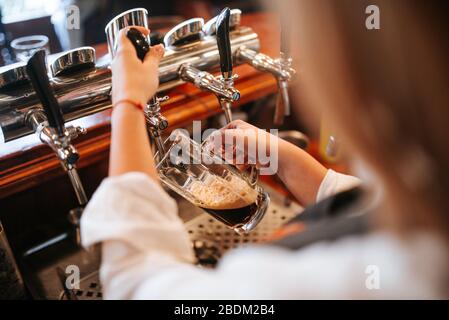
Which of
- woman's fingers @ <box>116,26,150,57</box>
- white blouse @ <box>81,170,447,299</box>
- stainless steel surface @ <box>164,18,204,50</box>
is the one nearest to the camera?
white blouse @ <box>81,170,447,299</box>

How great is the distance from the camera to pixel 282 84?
1.11m

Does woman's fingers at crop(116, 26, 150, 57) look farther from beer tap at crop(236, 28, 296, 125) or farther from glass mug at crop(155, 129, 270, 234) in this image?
beer tap at crop(236, 28, 296, 125)

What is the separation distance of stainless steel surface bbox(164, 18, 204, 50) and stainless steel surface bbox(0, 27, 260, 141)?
0.07ft

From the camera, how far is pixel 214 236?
3.74ft

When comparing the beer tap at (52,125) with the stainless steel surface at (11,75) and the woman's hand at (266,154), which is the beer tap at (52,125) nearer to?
the stainless steel surface at (11,75)

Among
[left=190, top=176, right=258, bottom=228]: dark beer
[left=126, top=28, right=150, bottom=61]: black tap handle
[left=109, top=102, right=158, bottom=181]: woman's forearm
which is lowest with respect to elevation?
[left=190, top=176, right=258, bottom=228]: dark beer

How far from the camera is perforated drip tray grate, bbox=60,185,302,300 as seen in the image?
3.29ft

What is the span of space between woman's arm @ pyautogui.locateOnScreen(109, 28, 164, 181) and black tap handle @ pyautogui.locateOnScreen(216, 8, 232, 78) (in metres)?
0.19

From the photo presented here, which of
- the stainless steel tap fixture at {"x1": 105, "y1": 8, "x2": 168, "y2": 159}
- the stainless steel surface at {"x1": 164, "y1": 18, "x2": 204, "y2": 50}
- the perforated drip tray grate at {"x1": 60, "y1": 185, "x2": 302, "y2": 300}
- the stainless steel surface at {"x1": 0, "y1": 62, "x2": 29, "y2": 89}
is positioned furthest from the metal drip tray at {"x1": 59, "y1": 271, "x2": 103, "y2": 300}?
the stainless steel surface at {"x1": 164, "y1": 18, "x2": 204, "y2": 50}

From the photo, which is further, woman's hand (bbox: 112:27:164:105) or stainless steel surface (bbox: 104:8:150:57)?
stainless steel surface (bbox: 104:8:150:57)

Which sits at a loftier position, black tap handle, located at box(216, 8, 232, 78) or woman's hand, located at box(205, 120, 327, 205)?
black tap handle, located at box(216, 8, 232, 78)

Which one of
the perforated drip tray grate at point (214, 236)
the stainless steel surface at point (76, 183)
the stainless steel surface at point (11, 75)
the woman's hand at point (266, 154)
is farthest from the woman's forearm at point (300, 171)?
the stainless steel surface at point (11, 75)

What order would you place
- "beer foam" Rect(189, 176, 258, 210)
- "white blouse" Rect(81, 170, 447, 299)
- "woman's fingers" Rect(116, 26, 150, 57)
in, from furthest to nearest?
"beer foam" Rect(189, 176, 258, 210) → "woman's fingers" Rect(116, 26, 150, 57) → "white blouse" Rect(81, 170, 447, 299)

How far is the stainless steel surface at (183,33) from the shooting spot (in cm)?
109
